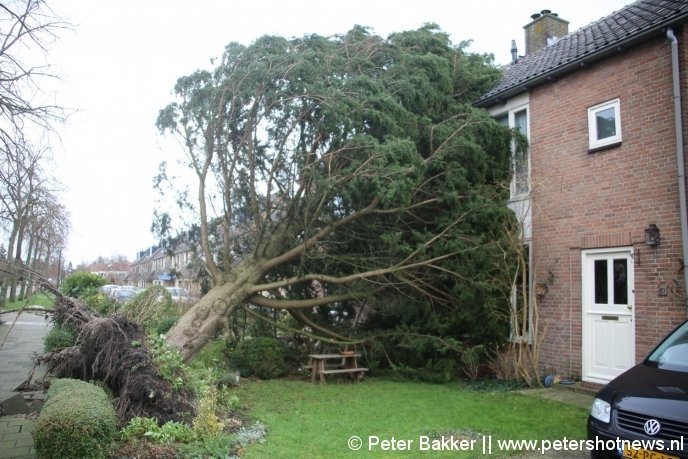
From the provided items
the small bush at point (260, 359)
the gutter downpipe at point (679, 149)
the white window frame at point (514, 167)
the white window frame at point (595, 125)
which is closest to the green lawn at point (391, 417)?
the small bush at point (260, 359)

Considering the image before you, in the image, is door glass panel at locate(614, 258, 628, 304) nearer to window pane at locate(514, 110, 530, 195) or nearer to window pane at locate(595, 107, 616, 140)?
window pane at locate(595, 107, 616, 140)

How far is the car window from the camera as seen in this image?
18.2ft

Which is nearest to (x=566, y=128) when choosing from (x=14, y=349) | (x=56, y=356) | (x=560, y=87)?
(x=560, y=87)

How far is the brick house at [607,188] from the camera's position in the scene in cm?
855

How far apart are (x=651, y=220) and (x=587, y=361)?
292 cm

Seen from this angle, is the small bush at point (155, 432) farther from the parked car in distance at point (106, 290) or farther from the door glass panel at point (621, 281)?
the parked car in distance at point (106, 290)

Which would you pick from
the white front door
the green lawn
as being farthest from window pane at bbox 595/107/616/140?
the green lawn

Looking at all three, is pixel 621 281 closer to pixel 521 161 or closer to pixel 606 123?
pixel 606 123

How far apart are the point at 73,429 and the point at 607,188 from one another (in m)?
9.31

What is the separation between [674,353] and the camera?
5781mm

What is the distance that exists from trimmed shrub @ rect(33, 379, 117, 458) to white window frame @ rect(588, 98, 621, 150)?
938cm

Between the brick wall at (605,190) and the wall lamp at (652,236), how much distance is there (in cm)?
9

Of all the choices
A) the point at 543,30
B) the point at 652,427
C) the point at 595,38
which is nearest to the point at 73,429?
the point at 652,427

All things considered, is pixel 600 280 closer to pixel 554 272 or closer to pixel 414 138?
pixel 554 272
